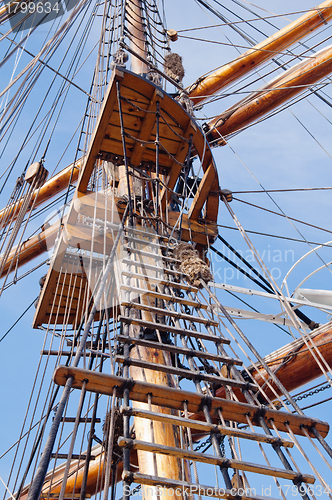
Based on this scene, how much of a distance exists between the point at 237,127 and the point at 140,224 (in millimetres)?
4346

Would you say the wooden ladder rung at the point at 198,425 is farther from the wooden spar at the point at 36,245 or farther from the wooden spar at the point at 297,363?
the wooden spar at the point at 36,245

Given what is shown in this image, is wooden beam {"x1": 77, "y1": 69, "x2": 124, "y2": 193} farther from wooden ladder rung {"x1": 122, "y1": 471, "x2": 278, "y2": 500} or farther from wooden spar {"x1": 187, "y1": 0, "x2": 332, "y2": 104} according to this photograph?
wooden spar {"x1": 187, "y1": 0, "x2": 332, "y2": 104}

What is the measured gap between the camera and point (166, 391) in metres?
2.46

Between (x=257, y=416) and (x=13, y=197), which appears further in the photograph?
(x=13, y=197)

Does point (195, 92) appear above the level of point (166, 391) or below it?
above

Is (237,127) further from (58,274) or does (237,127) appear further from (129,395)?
(129,395)

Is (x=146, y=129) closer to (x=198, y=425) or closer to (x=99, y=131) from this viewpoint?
(x=99, y=131)

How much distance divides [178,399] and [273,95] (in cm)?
729

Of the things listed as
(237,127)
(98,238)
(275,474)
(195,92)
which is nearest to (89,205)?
(98,238)

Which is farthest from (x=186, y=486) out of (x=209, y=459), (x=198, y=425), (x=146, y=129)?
(x=146, y=129)

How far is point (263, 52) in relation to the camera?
31.4 feet

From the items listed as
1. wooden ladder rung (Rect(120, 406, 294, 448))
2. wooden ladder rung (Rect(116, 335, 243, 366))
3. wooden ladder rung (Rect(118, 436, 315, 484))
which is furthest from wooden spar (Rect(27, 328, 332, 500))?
wooden ladder rung (Rect(118, 436, 315, 484))

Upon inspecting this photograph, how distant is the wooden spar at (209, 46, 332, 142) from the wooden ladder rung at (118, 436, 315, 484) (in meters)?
6.53

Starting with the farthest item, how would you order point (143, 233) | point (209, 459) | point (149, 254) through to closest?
point (143, 233) → point (149, 254) → point (209, 459)
